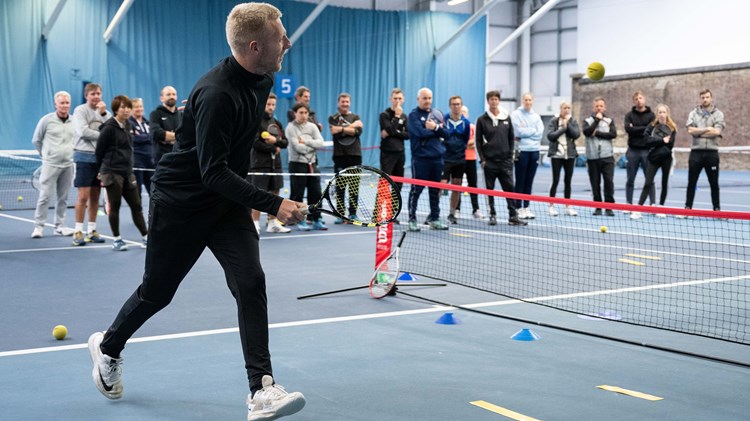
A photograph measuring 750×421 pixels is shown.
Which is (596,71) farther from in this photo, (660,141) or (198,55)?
(198,55)

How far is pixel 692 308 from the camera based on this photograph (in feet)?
20.5

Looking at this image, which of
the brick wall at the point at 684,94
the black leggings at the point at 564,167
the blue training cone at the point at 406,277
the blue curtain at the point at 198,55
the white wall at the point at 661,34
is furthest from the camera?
the white wall at the point at 661,34

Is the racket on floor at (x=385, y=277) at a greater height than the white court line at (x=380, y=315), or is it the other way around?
the racket on floor at (x=385, y=277)

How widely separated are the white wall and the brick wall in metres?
0.65

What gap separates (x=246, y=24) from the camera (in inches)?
137

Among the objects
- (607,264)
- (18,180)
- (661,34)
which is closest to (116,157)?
(607,264)

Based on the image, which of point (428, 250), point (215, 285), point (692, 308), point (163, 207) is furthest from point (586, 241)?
point (163, 207)

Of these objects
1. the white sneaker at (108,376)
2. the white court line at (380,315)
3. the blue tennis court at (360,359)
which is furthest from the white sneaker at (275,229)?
the white sneaker at (108,376)

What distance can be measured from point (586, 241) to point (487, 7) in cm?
1623

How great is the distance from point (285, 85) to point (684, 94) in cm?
1402

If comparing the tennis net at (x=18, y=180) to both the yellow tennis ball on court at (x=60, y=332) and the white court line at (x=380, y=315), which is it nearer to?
the yellow tennis ball on court at (x=60, y=332)

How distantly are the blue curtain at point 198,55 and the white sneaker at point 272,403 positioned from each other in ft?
65.6

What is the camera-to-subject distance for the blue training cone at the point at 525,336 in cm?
527

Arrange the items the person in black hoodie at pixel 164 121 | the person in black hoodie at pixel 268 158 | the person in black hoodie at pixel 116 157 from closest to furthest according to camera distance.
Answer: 1. the person in black hoodie at pixel 116 157
2. the person in black hoodie at pixel 164 121
3. the person in black hoodie at pixel 268 158
